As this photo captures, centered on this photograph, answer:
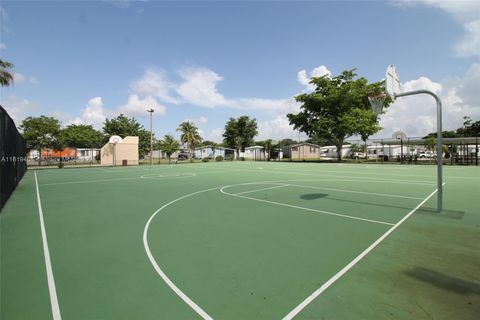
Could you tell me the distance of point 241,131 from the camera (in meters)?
64.1

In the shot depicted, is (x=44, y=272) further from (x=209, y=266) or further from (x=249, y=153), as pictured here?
(x=249, y=153)

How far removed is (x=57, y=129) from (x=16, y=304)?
124 ft

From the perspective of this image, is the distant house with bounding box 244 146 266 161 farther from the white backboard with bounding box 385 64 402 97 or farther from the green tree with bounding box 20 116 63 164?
the white backboard with bounding box 385 64 402 97

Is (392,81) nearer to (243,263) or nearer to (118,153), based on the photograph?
(243,263)

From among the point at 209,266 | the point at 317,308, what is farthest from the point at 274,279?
the point at 209,266

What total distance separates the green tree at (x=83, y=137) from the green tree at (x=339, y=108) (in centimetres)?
4091

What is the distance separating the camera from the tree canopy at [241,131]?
63469mm

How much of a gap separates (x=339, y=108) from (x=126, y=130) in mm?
37204

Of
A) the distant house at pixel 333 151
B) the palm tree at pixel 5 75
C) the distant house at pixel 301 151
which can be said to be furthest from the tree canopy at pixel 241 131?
the palm tree at pixel 5 75

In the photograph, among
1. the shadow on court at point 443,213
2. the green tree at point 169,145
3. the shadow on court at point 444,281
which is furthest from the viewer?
the green tree at point 169,145

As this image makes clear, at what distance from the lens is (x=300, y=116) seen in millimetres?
42812

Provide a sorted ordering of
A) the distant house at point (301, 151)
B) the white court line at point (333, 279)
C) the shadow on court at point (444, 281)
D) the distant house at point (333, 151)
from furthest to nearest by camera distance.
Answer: the distant house at point (333, 151) → the distant house at point (301, 151) → the shadow on court at point (444, 281) → the white court line at point (333, 279)

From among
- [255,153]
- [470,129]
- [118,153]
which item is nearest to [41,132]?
[118,153]

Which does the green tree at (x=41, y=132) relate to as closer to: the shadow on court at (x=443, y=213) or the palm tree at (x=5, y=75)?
the palm tree at (x=5, y=75)
